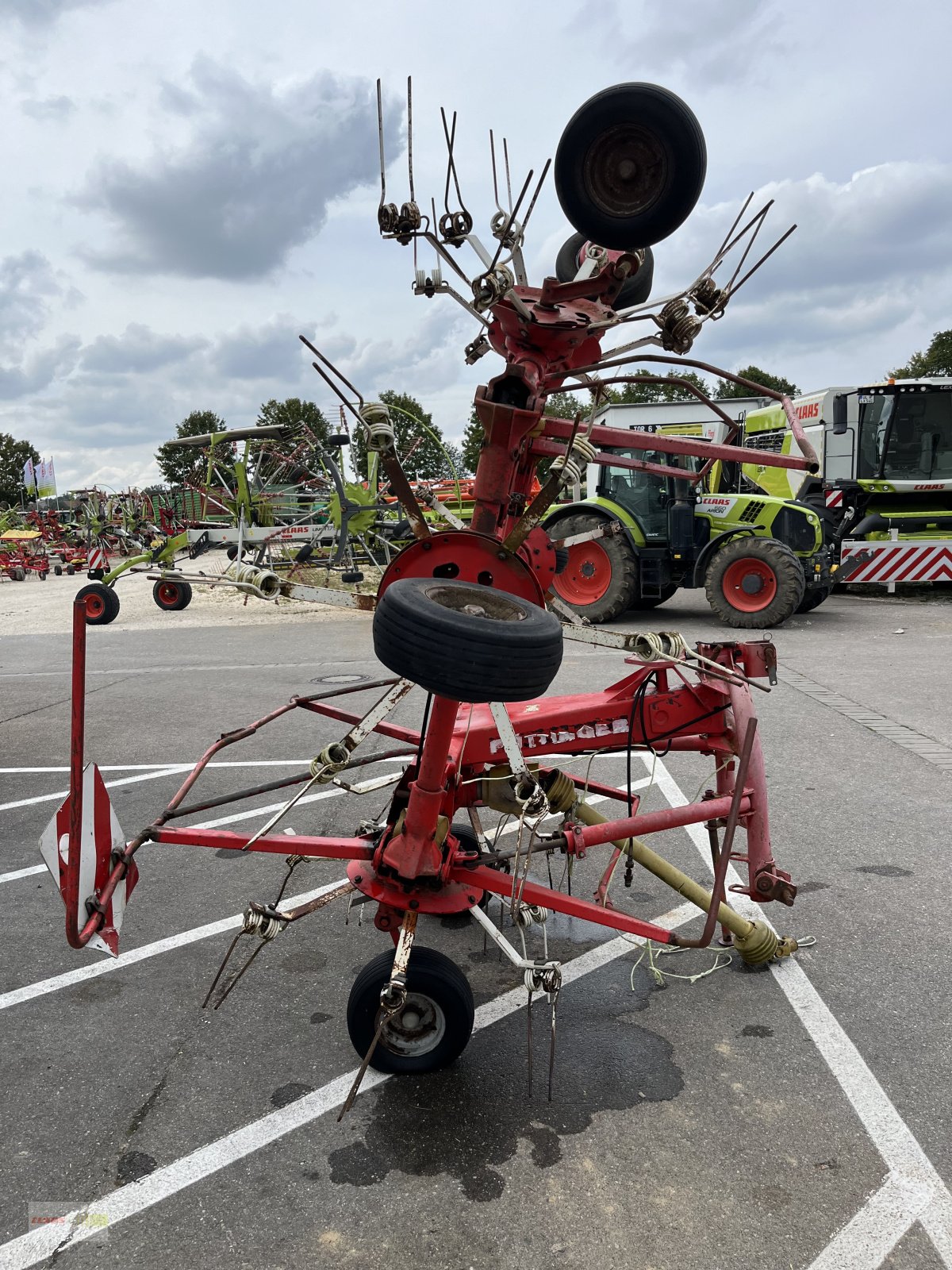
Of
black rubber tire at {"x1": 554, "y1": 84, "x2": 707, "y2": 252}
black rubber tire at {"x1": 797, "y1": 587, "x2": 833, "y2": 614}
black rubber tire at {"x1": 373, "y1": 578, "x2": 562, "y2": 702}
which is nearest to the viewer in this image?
black rubber tire at {"x1": 373, "y1": 578, "x2": 562, "y2": 702}

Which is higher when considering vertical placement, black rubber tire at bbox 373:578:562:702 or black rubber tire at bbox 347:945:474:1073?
black rubber tire at bbox 373:578:562:702

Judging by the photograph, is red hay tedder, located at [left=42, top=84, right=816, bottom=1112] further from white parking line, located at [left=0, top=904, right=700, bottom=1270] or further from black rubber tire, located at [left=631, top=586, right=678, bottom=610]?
black rubber tire, located at [left=631, top=586, right=678, bottom=610]

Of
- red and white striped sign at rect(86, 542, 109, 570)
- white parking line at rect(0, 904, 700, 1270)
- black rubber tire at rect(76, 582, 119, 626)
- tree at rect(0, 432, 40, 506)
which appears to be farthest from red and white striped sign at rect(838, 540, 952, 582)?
tree at rect(0, 432, 40, 506)

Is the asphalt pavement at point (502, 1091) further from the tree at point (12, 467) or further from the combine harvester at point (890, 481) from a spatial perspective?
the tree at point (12, 467)

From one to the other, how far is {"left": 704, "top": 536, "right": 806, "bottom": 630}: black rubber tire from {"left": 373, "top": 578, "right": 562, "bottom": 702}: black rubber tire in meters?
11.1

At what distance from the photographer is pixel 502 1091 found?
284 cm

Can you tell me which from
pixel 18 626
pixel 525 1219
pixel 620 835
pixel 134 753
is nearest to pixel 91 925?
pixel 525 1219

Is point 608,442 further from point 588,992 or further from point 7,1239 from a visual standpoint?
point 7,1239

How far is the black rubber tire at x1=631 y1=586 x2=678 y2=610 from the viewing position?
14.2m

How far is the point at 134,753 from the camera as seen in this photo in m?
7.12

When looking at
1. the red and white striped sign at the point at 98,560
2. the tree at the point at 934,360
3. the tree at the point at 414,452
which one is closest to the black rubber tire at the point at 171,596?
the red and white striped sign at the point at 98,560

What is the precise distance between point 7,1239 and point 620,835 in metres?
2.04

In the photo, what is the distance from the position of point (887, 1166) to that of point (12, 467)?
7243cm

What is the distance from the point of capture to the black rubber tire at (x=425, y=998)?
284 cm
